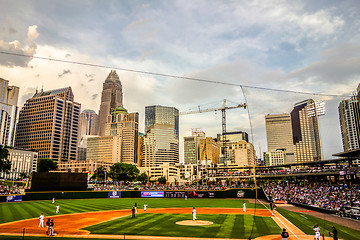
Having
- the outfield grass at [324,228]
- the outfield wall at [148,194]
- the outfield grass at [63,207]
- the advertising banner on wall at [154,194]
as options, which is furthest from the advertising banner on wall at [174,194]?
the outfield grass at [324,228]

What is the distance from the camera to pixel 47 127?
620ft

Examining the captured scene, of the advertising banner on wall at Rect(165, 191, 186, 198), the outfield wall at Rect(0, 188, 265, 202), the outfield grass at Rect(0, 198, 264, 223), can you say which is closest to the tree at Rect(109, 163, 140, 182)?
the outfield wall at Rect(0, 188, 265, 202)

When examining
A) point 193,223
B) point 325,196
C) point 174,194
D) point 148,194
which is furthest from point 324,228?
point 148,194

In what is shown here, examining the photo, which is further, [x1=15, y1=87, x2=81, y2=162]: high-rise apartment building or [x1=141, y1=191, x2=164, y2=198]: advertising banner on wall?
[x1=15, y1=87, x2=81, y2=162]: high-rise apartment building

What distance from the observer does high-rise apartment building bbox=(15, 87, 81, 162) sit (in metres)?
188

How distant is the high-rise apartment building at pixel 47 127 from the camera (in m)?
188

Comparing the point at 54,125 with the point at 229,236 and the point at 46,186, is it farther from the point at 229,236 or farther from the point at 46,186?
the point at 229,236

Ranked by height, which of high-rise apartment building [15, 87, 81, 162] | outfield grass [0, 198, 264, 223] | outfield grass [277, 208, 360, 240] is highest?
high-rise apartment building [15, 87, 81, 162]

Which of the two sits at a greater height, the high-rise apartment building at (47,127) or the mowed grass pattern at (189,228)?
the high-rise apartment building at (47,127)

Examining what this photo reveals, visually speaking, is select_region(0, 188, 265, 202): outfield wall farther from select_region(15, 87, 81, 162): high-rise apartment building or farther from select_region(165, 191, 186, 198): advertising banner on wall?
select_region(15, 87, 81, 162): high-rise apartment building

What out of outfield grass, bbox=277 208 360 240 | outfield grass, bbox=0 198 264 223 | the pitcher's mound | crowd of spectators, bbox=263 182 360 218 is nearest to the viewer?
outfield grass, bbox=277 208 360 240

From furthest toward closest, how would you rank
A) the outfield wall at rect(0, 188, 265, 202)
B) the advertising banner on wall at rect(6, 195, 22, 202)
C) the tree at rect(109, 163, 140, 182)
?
the tree at rect(109, 163, 140, 182) < the outfield wall at rect(0, 188, 265, 202) < the advertising banner on wall at rect(6, 195, 22, 202)

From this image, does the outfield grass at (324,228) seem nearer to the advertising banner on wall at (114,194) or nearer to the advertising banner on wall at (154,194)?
the advertising banner on wall at (154,194)

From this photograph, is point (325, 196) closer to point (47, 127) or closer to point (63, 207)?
point (63, 207)
